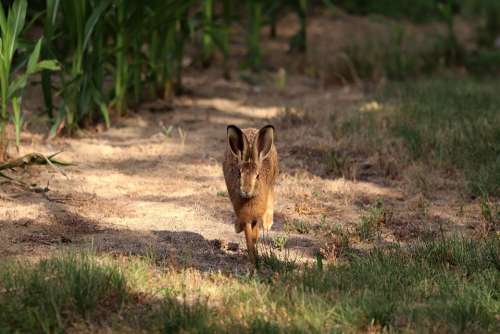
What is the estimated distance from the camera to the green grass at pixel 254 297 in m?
4.52

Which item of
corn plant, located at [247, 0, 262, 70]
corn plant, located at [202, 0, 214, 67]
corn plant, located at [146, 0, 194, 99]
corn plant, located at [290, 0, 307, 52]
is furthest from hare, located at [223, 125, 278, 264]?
corn plant, located at [290, 0, 307, 52]

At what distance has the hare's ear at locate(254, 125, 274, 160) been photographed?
519 centimetres

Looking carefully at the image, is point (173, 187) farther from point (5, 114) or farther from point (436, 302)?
point (436, 302)

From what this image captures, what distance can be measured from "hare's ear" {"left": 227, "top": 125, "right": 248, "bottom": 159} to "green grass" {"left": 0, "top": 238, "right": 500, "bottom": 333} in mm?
719

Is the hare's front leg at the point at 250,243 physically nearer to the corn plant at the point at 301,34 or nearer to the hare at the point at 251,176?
the hare at the point at 251,176

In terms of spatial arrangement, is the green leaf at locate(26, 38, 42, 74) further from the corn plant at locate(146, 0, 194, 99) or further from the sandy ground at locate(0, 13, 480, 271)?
the corn plant at locate(146, 0, 194, 99)

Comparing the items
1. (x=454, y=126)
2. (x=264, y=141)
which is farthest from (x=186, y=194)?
(x=454, y=126)

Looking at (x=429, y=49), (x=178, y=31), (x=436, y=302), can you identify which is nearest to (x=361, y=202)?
(x=436, y=302)

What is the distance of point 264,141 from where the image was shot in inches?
207

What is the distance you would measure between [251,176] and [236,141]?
0.72 feet

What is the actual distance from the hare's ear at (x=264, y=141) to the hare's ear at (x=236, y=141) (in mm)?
104

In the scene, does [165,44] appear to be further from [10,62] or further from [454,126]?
[454,126]

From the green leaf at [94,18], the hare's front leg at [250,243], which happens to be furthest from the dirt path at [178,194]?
the green leaf at [94,18]

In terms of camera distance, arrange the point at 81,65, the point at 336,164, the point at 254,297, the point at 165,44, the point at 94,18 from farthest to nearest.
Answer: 1. the point at 165,44
2. the point at 81,65
3. the point at 94,18
4. the point at 336,164
5. the point at 254,297
